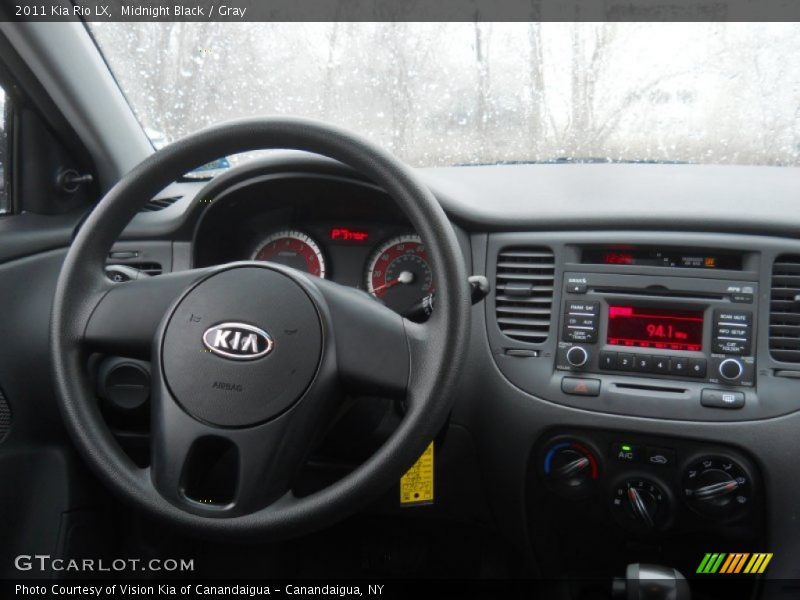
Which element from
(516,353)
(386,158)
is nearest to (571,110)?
(516,353)

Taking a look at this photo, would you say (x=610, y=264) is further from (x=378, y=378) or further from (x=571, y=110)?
(x=378, y=378)

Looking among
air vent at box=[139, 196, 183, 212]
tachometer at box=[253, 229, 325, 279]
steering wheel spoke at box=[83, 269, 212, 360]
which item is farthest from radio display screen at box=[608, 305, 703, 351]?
air vent at box=[139, 196, 183, 212]

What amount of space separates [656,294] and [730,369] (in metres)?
0.22

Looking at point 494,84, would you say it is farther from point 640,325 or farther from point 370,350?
point 370,350

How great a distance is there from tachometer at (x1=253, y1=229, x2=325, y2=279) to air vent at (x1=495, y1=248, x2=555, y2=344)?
1.51 feet

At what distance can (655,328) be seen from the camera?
1645 millimetres

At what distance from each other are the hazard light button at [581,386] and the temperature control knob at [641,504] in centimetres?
22

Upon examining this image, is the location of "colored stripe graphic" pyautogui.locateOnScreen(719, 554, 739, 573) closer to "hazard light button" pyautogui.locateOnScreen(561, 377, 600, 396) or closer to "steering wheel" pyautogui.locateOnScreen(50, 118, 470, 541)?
"hazard light button" pyautogui.locateOnScreen(561, 377, 600, 396)

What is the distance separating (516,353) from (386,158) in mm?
658

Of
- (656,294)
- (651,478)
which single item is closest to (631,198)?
(656,294)

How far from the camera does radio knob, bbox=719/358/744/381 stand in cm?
157

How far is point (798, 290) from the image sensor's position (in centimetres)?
157

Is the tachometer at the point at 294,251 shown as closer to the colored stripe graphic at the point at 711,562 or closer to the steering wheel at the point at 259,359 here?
the steering wheel at the point at 259,359

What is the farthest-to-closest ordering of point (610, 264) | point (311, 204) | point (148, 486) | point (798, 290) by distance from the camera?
point (311, 204) → point (610, 264) → point (798, 290) → point (148, 486)
